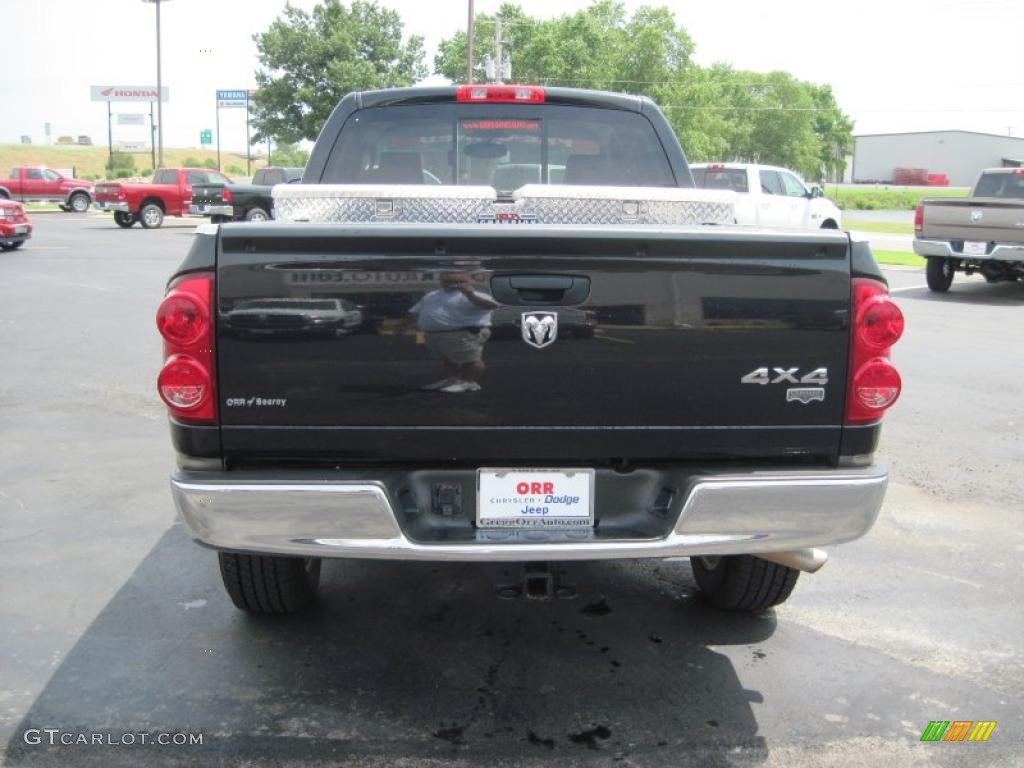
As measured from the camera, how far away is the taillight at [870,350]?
2939 mm

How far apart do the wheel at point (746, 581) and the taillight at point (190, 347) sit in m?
2.06

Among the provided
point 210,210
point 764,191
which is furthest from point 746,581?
point 210,210

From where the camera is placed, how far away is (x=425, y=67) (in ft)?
165

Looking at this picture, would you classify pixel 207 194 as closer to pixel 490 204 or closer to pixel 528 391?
pixel 490 204

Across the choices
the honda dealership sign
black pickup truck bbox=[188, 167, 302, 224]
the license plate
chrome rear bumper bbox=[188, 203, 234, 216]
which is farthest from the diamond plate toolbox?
the honda dealership sign

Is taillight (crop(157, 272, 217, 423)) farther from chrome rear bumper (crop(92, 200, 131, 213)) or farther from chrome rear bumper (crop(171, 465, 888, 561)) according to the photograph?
chrome rear bumper (crop(92, 200, 131, 213))

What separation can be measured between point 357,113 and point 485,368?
2535 millimetres

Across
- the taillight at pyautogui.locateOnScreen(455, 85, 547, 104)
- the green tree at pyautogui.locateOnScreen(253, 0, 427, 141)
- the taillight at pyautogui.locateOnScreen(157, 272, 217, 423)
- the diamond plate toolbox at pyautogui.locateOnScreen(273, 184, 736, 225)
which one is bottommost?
the taillight at pyautogui.locateOnScreen(157, 272, 217, 423)

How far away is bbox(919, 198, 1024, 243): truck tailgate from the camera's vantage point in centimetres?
1423

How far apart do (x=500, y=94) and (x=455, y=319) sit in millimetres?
2315

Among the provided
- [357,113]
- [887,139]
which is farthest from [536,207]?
[887,139]

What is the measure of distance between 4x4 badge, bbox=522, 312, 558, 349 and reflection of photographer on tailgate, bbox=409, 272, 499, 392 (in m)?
0.10

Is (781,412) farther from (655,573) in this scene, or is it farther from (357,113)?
(357,113)

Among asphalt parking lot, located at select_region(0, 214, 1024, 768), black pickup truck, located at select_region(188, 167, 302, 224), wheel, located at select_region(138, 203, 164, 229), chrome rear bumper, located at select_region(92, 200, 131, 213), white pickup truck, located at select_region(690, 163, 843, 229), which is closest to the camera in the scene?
asphalt parking lot, located at select_region(0, 214, 1024, 768)
